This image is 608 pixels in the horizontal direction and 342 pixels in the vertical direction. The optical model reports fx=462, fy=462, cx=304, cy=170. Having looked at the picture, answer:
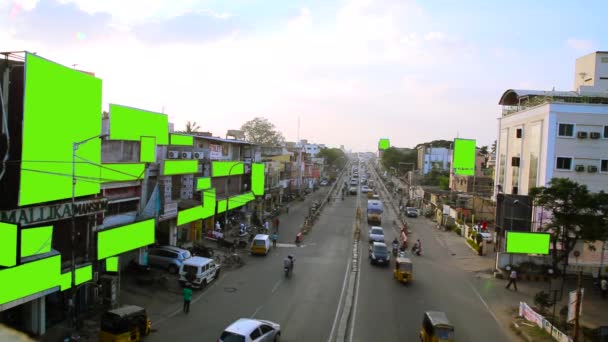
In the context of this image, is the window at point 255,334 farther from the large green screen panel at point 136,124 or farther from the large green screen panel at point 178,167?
the large green screen panel at point 178,167

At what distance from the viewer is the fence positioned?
Answer: 16870 mm

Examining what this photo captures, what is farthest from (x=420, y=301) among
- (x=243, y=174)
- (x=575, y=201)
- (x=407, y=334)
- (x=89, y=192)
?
(x=243, y=174)

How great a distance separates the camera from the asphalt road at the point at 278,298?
17.5m

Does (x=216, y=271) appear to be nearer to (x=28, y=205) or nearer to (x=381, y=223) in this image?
(x=28, y=205)

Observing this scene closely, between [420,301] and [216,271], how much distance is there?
35.7 ft

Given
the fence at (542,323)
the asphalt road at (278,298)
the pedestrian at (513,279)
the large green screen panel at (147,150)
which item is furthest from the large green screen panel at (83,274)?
the pedestrian at (513,279)

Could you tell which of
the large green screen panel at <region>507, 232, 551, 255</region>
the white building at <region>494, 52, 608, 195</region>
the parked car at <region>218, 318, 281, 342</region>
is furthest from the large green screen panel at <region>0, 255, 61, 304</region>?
the white building at <region>494, 52, 608, 195</region>

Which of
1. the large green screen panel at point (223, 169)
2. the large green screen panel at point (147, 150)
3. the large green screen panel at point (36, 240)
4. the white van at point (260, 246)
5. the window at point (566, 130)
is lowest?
the white van at point (260, 246)

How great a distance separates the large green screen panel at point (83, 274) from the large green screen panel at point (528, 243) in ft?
77.0

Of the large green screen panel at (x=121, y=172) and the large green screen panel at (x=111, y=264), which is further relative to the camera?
the large green screen panel at (x=121, y=172)

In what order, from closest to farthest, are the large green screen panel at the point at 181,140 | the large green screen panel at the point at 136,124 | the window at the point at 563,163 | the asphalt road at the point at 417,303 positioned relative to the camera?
the asphalt road at the point at 417,303, the large green screen panel at the point at 136,124, the window at the point at 563,163, the large green screen panel at the point at 181,140

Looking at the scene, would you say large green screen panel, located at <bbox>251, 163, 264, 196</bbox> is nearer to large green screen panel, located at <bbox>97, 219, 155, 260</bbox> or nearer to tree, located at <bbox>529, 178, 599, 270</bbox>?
large green screen panel, located at <bbox>97, 219, 155, 260</bbox>

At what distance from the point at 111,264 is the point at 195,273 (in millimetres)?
4104

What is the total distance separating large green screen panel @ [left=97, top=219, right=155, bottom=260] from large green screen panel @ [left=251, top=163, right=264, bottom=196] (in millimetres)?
25038
